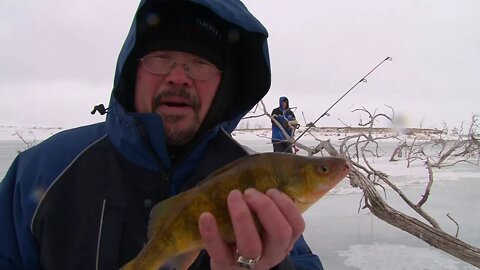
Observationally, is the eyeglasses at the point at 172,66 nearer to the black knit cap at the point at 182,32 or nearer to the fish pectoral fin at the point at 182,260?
the black knit cap at the point at 182,32

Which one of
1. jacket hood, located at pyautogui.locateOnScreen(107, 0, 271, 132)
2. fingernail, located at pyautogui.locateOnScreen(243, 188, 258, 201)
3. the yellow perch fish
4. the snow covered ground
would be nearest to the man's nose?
jacket hood, located at pyautogui.locateOnScreen(107, 0, 271, 132)

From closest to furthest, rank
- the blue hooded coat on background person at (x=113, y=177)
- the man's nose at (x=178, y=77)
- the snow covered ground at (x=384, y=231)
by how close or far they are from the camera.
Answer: the blue hooded coat on background person at (x=113, y=177) → the man's nose at (x=178, y=77) → the snow covered ground at (x=384, y=231)

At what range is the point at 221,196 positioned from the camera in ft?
4.51

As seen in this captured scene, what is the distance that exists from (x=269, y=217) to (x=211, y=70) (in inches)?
41.2

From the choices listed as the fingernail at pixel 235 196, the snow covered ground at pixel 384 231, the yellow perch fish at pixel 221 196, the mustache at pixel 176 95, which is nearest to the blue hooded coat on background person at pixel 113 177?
the mustache at pixel 176 95

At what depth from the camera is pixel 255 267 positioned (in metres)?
1.46

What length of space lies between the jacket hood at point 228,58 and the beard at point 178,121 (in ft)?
0.37

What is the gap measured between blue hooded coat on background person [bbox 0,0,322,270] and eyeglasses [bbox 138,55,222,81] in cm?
7

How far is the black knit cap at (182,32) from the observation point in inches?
80.4

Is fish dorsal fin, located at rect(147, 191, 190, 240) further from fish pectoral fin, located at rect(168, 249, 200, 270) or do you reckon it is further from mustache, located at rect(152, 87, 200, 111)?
mustache, located at rect(152, 87, 200, 111)

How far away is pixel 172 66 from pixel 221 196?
2.92 ft

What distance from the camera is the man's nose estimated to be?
1.90m

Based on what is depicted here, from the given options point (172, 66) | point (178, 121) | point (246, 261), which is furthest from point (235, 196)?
point (172, 66)

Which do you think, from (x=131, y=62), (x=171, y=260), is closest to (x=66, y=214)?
(x=171, y=260)
